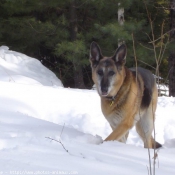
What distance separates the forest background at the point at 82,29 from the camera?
12.0 m

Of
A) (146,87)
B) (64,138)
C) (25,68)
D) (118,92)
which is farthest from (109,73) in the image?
(25,68)

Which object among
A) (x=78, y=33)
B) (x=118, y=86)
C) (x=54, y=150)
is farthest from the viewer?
(x=78, y=33)

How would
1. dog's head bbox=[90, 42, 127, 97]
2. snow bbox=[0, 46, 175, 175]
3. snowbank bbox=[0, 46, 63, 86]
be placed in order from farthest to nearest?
snowbank bbox=[0, 46, 63, 86], dog's head bbox=[90, 42, 127, 97], snow bbox=[0, 46, 175, 175]

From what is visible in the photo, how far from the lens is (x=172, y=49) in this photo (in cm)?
1170

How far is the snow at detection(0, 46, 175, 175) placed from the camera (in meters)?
3.30

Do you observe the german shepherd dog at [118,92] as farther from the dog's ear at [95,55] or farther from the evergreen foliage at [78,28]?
the evergreen foliage at [78,28]

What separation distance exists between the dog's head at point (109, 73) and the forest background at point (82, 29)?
5.48 metres

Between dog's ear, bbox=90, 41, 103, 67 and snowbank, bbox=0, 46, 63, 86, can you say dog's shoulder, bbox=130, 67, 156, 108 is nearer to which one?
dog's ear, bbox=90, 41, 103, 67

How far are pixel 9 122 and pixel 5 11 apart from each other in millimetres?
10247

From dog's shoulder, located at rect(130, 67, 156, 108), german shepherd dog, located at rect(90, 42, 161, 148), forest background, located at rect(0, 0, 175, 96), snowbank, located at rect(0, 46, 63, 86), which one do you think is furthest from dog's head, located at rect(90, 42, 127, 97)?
snowbank, located at rect(0, 46, 63, 86)

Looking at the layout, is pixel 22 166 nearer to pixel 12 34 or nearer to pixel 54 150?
pixel 54 150

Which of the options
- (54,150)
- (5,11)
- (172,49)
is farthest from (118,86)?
(5,11)

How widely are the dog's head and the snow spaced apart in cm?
66

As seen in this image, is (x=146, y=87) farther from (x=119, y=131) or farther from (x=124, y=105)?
(x=119, y=131)
